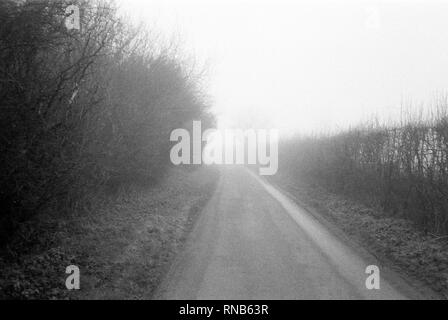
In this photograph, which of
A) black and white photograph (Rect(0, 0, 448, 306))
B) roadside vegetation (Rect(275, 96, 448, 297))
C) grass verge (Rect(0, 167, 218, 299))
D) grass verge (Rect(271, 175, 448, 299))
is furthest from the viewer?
roadside vegetation (Rect(275, 96, 448, 297))

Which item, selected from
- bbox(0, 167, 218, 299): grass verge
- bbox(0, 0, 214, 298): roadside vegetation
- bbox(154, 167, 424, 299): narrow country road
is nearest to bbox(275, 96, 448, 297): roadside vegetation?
bbox(154, 167, 424, 299): narrow country road

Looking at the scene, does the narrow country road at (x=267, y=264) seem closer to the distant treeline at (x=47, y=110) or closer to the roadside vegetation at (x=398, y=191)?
the roadside vegetation at (x=398, y=191)

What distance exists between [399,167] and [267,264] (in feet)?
21.9

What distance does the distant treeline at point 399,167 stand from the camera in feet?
29.5

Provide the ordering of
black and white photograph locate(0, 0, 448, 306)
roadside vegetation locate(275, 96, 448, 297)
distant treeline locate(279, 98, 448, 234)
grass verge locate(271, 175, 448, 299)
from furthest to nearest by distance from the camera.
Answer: distant treeline locate(279, 98, 448, 234), roadside vegetation locate(275, 96, 448, 297), grass verge locate(271, 175, 448, 299), black and white photograph locate(0, 0, 448, 306)

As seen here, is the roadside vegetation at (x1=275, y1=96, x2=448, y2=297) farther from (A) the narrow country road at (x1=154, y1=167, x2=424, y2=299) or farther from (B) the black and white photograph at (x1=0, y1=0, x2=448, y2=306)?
(A) the narrow country road at (x1=154, y1=167, x2=424, y2=299)

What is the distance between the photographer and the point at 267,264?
280 inches

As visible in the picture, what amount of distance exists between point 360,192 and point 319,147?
6.78 m

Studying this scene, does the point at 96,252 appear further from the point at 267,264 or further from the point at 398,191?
the point at 398,191

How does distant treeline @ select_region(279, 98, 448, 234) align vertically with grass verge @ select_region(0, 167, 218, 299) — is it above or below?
above

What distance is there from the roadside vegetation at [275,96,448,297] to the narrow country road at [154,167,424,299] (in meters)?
0.96

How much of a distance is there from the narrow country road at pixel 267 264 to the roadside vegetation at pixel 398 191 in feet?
3.15

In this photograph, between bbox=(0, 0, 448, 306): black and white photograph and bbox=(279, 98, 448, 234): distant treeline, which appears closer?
bbox=(0, 0, 448, 306): black and white photograph

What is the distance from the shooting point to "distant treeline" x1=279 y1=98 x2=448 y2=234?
354 inches
